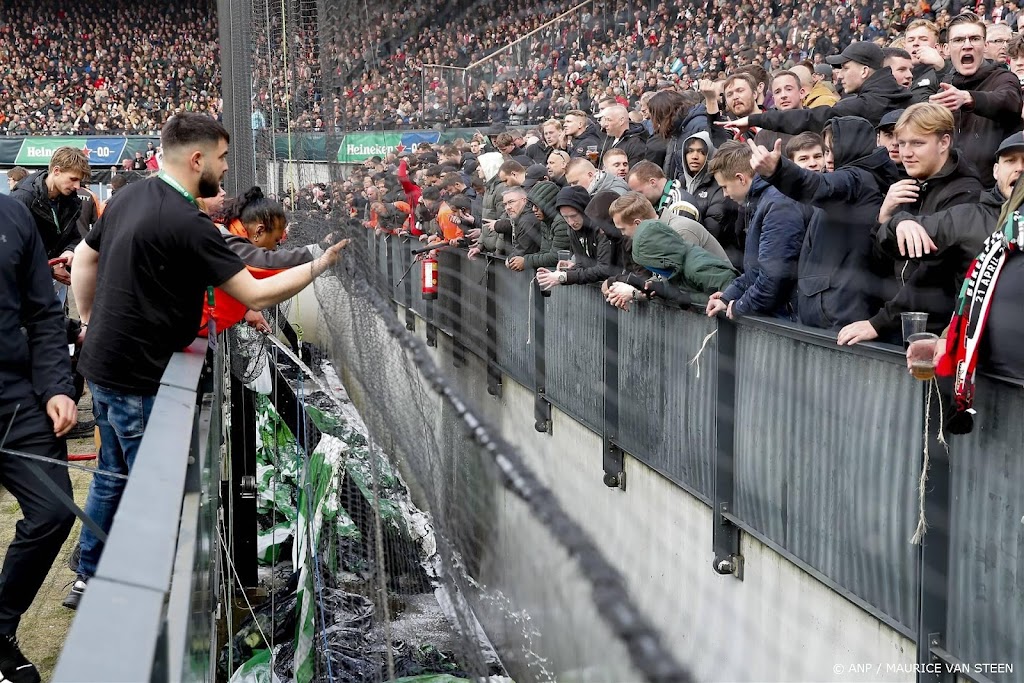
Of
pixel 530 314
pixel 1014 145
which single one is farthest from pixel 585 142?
pixel 1014 145

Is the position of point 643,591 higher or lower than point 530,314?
lower

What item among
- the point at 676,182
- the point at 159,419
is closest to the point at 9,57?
the point at 676,182

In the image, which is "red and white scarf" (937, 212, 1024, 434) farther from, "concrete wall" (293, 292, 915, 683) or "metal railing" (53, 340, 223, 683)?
"metal railing" (53, 340, 223, 683)

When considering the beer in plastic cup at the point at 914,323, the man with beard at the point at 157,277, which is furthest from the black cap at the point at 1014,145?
the man with beard at the point at 157,277

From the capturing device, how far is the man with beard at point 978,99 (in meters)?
3.78

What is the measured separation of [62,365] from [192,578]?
1.98 m

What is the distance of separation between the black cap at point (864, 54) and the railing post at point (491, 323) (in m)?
2.74

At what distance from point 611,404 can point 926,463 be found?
255cm

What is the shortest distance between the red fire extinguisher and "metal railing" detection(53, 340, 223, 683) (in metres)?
5.44

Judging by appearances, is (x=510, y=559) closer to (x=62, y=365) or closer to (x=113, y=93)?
(x=62, y=365)

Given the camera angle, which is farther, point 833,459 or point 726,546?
point 726,546

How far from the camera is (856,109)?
159 inches

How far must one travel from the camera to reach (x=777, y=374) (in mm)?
3887

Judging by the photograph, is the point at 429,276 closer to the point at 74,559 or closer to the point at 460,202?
the point at 460,202
